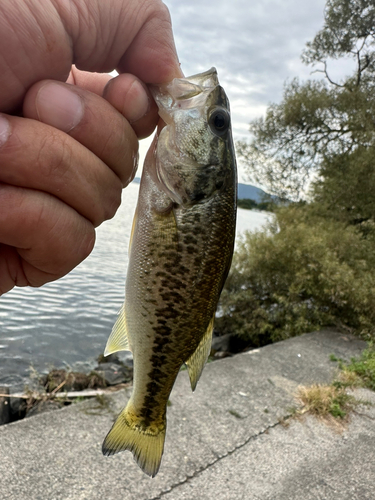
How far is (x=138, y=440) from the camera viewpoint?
7.02 feet

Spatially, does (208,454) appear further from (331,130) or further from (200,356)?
(331,130)

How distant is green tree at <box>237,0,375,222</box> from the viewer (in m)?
13.2

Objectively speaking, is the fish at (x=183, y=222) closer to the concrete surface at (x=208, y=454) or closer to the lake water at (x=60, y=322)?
the concrete surface at (x=208, y=454)

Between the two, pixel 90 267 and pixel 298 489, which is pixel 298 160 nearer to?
pixel 90 267

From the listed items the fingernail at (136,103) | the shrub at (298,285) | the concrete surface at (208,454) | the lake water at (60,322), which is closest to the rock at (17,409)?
the concrete surface at (208,454)

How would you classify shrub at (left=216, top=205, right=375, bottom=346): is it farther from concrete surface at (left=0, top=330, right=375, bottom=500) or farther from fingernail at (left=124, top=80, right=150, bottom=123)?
fingernail at (left=124, top=80, right=150, bottom=123)

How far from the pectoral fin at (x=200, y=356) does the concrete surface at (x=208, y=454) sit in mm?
1977

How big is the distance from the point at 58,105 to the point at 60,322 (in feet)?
34.4

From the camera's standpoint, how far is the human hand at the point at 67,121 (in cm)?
149

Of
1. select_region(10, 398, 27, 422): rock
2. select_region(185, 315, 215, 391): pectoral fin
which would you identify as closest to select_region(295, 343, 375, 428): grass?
select_region(185, 315, 215, 391): pectoral fin

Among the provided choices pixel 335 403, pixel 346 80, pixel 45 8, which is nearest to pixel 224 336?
pixel 335 403

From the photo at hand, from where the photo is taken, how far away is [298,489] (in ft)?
12.2

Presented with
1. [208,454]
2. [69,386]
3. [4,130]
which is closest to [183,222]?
[4,130]

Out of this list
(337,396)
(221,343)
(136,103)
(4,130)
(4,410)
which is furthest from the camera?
(221,343)
